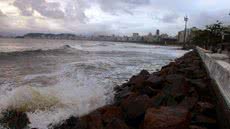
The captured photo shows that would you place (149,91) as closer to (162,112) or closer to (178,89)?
(178,89)

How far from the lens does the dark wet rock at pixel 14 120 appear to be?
6.98 metres

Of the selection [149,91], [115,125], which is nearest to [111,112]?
[115,125]

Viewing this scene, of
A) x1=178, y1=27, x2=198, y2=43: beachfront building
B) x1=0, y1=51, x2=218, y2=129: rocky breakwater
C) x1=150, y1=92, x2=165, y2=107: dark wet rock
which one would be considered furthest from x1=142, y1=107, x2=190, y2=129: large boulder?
x1=178, y1=27, x2=198, y2=43: beachfront building

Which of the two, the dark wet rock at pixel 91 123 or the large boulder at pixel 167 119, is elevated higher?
the large boulder at pixel 167 119

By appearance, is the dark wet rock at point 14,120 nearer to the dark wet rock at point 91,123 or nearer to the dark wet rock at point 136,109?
the dark wet rock at point 91,123

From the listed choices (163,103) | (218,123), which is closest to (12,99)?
(163,103)

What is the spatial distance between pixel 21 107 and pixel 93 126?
10.3ft

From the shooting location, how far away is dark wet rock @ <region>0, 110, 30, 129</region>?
22.9ft

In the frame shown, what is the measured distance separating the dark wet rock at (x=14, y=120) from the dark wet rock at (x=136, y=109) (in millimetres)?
2279

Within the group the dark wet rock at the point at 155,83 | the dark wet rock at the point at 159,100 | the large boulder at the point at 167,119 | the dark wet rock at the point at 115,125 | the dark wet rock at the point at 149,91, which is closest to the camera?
the large boulder at the point at 167,119

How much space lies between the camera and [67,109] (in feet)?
27.3

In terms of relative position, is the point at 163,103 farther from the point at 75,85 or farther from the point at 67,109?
the point at 75,85

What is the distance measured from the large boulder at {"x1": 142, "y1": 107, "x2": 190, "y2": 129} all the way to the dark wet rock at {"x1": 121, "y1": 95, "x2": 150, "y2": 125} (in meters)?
0.79

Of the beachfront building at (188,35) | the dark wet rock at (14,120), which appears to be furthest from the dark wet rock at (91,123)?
the beachfront building at (188,35)
